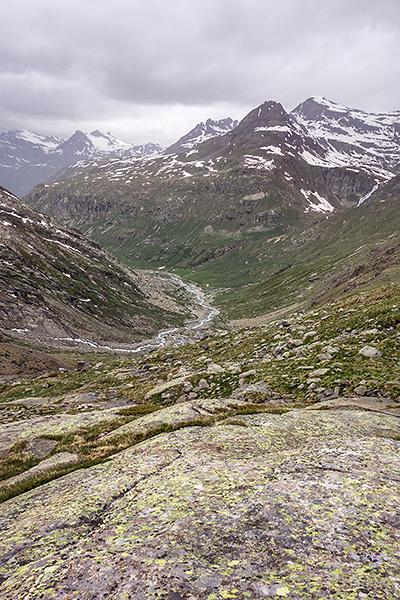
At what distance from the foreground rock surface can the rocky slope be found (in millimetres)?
40

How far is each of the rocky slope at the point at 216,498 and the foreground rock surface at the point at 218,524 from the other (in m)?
0.04

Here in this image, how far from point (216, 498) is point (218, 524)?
1451 millimetres

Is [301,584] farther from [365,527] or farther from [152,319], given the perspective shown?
[152,319]

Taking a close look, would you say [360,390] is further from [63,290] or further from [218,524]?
[63,290]

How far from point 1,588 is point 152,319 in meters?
135

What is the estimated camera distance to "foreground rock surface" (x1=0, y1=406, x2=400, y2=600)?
654 centimetres

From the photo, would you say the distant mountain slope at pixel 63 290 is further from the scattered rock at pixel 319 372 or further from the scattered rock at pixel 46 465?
the scattered rock at pixel 319 372

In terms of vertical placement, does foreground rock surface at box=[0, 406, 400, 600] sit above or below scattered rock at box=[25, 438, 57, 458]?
above

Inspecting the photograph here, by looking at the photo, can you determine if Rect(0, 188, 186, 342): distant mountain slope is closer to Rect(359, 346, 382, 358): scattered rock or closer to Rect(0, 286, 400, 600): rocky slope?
Rect(0, 286, 400, 600): rocky slope

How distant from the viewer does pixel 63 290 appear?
126 metres

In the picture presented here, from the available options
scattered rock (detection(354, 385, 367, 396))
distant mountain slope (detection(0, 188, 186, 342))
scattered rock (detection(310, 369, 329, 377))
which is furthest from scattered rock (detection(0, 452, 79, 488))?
distant mountain slope (detection(0, 188, 186, 342))

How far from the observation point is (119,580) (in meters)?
6.65

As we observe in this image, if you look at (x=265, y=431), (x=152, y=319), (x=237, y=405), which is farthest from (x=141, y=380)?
(x=152, y=319)

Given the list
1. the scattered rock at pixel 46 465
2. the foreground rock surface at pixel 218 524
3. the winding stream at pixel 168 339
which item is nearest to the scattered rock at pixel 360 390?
the foreground rock surface at pixel 218 524
